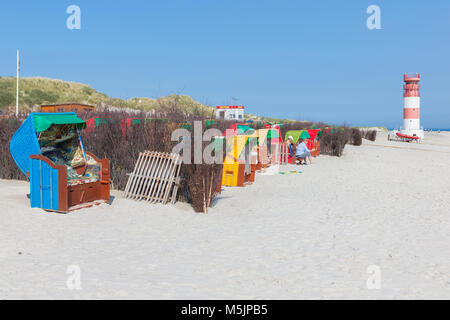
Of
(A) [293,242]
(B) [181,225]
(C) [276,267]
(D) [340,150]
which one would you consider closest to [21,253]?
(B) [181,225]

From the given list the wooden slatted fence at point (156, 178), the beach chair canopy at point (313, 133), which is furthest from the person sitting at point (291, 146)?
the wooden slatted fence at point (156, 178)

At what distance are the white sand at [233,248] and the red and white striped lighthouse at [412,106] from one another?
40.7m

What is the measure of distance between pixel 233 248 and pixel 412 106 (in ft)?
152

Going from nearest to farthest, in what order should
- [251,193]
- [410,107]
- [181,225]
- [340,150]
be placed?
1. [181,225]
2. [251,193]
3. [340,150]
4. [410,107]

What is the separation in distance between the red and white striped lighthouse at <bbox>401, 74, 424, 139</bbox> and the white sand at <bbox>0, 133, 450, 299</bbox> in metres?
40.7

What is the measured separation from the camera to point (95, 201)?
7.34m

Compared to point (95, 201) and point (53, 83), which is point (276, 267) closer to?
point (95, 201)

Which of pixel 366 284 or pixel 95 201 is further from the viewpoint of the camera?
pixel 95 201

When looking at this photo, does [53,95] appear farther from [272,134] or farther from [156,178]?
[156,178]

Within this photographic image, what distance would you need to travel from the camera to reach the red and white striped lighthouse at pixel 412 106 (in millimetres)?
46094

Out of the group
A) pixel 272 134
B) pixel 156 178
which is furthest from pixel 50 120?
pixel 272 134

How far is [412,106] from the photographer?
46562mm

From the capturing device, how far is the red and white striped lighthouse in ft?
151

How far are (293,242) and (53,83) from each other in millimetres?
53165
